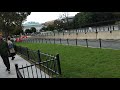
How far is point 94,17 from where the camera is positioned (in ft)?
168

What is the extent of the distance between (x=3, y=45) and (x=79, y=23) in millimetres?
47675

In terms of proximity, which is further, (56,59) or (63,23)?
(63,23)

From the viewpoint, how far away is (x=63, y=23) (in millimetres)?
81312

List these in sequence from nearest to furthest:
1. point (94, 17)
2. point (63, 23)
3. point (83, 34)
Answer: point (83, 34)
point (94, 17)
point (63, 23)

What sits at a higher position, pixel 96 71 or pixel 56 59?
pixel 56 59

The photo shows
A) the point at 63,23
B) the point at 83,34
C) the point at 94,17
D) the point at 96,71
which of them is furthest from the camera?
the point at 63,23
